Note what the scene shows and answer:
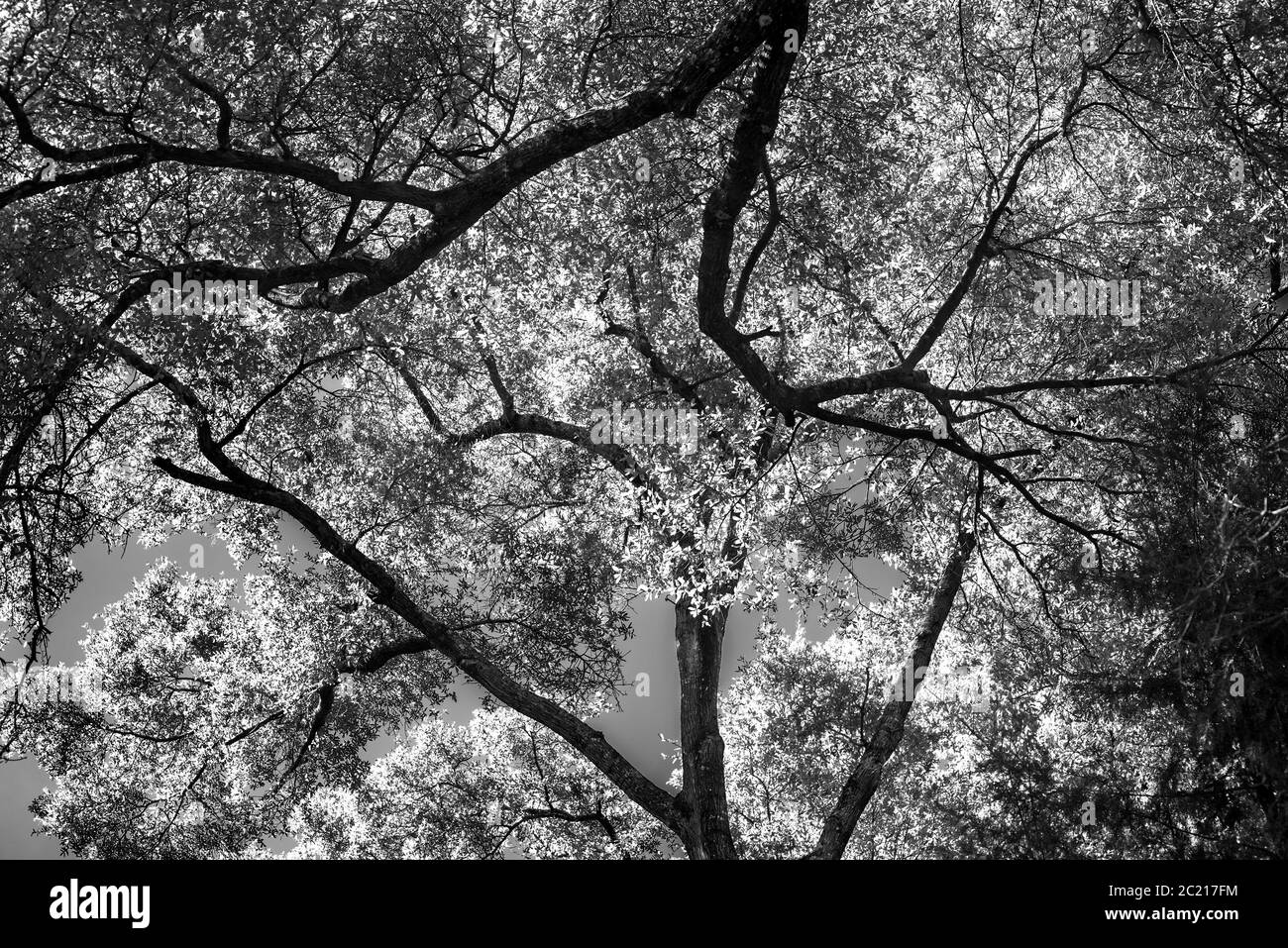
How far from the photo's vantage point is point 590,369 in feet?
56.8

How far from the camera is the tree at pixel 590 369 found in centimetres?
1001

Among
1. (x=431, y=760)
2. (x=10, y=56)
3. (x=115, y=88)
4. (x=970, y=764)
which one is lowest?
(x=970, y=764)

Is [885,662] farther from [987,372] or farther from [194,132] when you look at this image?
[194,132]

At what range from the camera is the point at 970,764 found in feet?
53.6

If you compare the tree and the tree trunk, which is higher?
the tree

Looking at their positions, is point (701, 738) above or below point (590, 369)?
below

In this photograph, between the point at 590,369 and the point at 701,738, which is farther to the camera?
the point at 590,369

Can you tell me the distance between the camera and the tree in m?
10.0

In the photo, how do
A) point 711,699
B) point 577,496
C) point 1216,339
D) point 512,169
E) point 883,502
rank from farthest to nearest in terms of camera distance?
point 577,496
point 883,502
point 711,699
point 1216,339
point 512,169

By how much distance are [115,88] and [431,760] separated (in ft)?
39.6

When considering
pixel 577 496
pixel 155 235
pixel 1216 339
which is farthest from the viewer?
pixel 577 496

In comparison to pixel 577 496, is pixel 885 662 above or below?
below

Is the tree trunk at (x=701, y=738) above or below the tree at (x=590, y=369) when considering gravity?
below

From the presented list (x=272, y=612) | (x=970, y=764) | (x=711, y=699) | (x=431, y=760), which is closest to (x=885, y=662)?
(x=970, y=764)
